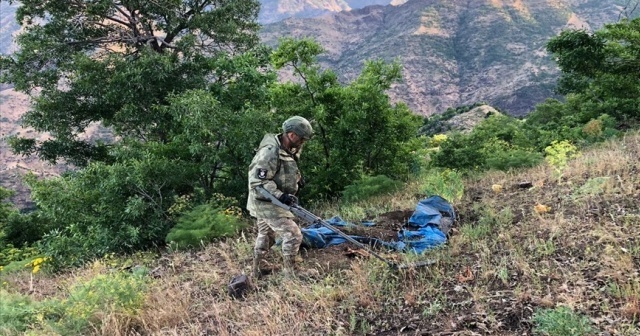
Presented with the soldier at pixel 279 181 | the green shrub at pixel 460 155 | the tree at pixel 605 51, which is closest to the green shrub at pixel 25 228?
the green shrub at pixel 460 155

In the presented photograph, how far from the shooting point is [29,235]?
55.9ft

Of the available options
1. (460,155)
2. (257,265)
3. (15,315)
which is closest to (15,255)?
(15,315)

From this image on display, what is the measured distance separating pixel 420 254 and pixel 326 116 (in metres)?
6.12

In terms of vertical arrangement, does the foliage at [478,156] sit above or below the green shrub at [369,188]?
below

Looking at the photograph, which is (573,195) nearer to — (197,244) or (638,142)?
(638,142)

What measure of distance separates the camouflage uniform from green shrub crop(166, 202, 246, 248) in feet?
8.67

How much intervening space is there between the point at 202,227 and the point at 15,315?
3.33 metres

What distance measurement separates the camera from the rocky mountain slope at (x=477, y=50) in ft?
461

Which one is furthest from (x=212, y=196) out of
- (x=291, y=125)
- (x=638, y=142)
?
(x=638, y=142)

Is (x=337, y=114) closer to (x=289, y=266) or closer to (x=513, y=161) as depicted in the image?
(x=513, y=161)

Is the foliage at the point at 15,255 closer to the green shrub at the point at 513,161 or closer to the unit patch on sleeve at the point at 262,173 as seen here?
the unit patch on sleeve at the point at 262,173

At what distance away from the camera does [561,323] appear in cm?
316

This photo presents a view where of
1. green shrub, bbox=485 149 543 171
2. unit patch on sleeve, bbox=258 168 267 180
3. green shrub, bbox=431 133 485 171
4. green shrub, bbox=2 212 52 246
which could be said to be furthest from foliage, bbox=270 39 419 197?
green shrub, bbox=2 212 52 246

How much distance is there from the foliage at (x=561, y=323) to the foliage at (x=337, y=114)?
7284 millimetres
